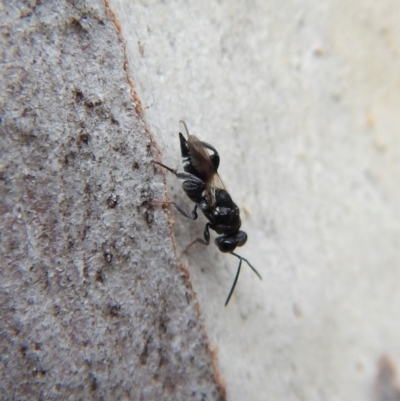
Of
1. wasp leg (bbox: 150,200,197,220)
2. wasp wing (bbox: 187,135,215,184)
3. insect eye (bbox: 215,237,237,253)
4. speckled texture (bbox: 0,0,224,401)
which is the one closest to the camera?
speckled texture (bbox: 0,0,224,401)

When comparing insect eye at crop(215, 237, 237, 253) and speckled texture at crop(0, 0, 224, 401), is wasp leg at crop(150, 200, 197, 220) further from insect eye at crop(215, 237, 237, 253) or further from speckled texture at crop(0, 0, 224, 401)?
insect eye at crop(215, 237, 237, 253)

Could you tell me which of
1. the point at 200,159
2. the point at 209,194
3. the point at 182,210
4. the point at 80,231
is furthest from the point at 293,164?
the point at 80,231

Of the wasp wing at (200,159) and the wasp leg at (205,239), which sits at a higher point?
the wasp wing at (200,159)

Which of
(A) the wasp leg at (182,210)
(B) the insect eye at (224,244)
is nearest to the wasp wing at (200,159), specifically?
(A) the wasp leg at (182,210)

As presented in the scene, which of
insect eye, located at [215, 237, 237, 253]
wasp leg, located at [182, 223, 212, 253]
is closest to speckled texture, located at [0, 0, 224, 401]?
wasp leg, located at [182, 223, 212, 253]

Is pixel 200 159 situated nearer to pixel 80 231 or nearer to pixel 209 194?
pixel 209 194

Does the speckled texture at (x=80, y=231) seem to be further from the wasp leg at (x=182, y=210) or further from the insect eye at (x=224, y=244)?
the insect eye at (x=224, y=244)
